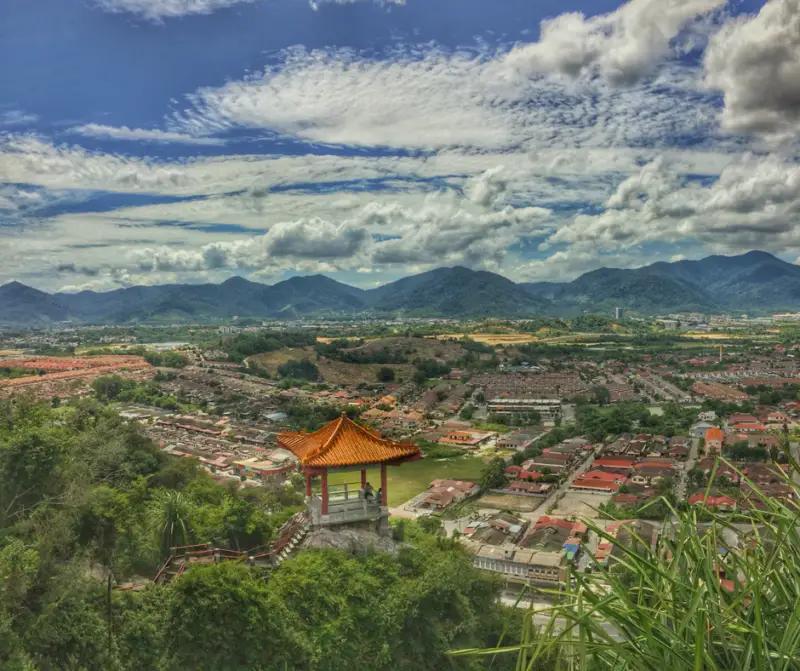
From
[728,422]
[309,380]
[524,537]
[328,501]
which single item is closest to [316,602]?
[328,501]

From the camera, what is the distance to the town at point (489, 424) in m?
13.9

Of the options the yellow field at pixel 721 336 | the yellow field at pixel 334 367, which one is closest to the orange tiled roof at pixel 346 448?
the yellow field at pixel 334 367

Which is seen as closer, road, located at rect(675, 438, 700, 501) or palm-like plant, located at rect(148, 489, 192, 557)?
palm-like plant, located at rect(148, 489, 192, 557)

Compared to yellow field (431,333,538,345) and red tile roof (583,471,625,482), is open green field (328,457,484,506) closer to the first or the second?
red tile roof (583,471,625,482)

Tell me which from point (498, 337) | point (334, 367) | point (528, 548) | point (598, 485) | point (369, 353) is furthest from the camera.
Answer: point (498, 337)

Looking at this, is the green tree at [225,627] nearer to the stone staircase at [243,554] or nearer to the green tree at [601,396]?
the stone staircase at [243,554]

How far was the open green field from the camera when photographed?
105 ft

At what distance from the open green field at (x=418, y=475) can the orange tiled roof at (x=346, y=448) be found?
19.7 m

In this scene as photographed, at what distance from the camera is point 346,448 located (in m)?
11.0

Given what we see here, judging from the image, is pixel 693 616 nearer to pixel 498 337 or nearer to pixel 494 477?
pixel 494 477

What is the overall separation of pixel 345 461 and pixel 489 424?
4246 centimetres

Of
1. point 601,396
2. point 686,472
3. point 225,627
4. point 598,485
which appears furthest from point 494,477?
point 601,396

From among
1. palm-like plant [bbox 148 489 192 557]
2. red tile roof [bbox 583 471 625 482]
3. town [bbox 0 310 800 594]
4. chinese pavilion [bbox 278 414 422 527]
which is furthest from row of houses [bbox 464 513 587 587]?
palm-like plant [bbox 148 489 192 557]

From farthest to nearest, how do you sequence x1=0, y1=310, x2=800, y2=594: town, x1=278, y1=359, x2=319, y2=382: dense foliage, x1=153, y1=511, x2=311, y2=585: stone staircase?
1. x1=278, y1=359, x2=319, y2=382: dense foliage
2. x1=0, y1=310, x2=800, y2=594: town
3. x1=153, y1=511, x2=311, y2=585: stone staircase
